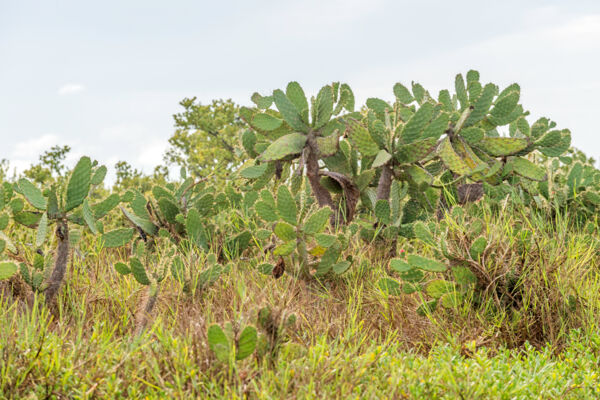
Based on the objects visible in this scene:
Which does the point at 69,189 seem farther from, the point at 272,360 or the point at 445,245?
the point at 445,245

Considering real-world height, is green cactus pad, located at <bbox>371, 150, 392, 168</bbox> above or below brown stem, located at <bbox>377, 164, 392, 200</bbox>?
above

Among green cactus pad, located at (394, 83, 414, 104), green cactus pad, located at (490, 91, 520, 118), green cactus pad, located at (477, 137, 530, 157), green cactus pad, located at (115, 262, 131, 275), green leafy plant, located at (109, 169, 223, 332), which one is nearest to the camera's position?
green cactus pad, located at (115, 262, 131, 275)

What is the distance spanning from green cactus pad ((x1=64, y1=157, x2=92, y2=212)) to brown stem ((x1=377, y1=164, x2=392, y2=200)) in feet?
6.17

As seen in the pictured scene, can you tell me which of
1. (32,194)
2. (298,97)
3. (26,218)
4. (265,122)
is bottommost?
(26,218)

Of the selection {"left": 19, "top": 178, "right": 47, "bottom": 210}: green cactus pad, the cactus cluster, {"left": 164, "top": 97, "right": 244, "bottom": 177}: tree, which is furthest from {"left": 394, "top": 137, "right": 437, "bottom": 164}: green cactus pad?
{"left": 164, "top": 97, "right": 244, "bottom": 177}: tree

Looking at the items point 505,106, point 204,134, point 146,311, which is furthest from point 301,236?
point 204,134

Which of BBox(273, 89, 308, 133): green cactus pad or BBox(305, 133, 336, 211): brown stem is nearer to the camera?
BBox(273, 89, 308, 133): green cactus pad

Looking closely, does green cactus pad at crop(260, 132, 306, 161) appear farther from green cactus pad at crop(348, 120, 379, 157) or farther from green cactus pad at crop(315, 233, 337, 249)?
green cactus pad at crop(315, 233, 337, 249)

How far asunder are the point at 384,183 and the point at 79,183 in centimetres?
193

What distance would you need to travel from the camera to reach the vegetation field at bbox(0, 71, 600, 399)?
7.28 feet

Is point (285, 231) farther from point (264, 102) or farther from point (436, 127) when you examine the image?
point (264, 102)

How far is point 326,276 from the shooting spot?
11.2 feet

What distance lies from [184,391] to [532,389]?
4.22 ft

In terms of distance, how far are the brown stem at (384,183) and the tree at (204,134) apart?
220 inches
